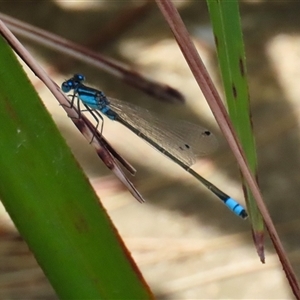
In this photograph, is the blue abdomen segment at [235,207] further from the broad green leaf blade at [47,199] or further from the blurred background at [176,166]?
the broad green leaf blade at [47,199]

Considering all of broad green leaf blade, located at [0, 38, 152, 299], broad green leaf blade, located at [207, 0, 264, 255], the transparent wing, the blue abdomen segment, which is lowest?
broad green leaf blade, located at [0, 38, 152, 299]

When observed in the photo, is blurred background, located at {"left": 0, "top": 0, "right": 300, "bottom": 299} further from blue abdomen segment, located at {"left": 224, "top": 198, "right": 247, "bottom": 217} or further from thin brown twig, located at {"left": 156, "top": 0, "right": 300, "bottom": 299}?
thin brown twig, located at {"left": 156, "top": 0, "right": 300, "bottom": 299}

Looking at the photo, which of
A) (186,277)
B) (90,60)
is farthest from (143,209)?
(90,60)

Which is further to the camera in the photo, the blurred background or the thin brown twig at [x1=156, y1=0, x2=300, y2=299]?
the blurred background

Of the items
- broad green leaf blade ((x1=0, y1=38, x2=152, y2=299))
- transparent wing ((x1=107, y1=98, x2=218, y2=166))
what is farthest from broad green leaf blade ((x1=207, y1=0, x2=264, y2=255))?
transparent wing ((x1=107, y1=98, x2=218, y2=166))

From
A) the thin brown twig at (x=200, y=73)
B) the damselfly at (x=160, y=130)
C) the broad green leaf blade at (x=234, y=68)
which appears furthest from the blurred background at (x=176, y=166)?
the thin brown twig at (x=200, y=73)

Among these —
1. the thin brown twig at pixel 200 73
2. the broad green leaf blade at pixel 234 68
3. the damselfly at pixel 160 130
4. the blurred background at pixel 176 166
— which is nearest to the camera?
the thin brown twig at pixel 200 73

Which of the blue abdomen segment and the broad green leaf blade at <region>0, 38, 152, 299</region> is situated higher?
the blue abdomen segment

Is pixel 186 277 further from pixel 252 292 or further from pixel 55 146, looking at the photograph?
pixel 55 146
